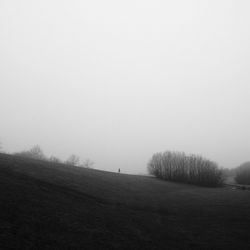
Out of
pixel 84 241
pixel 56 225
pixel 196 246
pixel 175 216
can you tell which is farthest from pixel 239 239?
pixel 56 225

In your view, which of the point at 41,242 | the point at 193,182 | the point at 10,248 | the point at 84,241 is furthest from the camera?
the point at 193,182

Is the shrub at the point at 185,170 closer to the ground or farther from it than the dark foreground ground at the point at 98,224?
farther from it

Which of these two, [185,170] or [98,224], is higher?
[185,170]

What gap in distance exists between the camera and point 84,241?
13.2 metres

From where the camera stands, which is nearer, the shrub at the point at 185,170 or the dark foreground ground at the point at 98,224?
the dark foreground ground at the point at 98,224

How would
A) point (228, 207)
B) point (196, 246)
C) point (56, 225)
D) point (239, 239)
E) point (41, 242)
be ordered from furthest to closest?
point (228, 207), point (239, 239), point (196, 246), point (56, 225), point (41, 242)

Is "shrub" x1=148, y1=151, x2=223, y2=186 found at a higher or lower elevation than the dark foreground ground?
higher

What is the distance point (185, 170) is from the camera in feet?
265

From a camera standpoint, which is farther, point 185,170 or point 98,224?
point 185,170

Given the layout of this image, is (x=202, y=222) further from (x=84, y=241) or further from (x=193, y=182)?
(x=193, y=182)

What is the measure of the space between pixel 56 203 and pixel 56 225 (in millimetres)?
5036

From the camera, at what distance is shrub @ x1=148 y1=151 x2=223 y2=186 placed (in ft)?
256

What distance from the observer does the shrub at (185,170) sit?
256 feet

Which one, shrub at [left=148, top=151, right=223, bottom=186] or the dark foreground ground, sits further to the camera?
shrub at [left=148, top=151, right=223, bottom=186]
